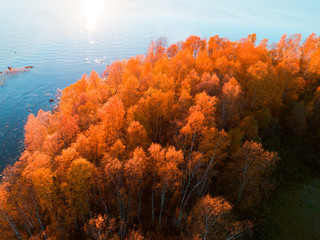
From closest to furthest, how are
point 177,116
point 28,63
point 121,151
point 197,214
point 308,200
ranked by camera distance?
point 197,214 → point 121,151 → point 308,200 → point 177,116 → point 28,63

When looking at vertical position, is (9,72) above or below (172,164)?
below

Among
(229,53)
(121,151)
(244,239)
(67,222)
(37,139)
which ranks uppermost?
(229,53)

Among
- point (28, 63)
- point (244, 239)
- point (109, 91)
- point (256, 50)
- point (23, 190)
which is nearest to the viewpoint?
point (23, 190)

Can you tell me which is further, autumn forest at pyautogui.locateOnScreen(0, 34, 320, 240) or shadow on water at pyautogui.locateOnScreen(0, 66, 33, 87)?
shadow on water at pyautogui.locateOnScreen(0, 66, 33, 87)

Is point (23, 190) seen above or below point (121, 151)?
below

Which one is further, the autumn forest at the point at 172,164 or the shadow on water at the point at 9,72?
the shadow on water at the point at 9,72

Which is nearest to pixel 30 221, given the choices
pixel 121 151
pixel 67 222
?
pixel 67 222

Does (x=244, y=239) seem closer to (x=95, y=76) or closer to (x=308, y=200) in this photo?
(x=308, y=200)

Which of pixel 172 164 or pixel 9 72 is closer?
pixel 172 164
